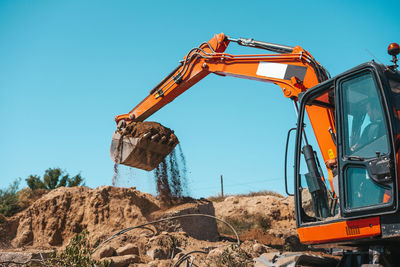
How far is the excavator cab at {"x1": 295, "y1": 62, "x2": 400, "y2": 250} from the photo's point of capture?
4098 millimetres

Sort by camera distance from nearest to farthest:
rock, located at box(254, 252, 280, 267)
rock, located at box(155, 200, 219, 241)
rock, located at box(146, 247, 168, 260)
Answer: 1. rock, located at box(254, 252, 280, 267)
2. rock, located at box(146, 247, 168, 260)
3. rock, located at box(155, 200, 219, 241)

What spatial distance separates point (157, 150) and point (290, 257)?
19.2 ft

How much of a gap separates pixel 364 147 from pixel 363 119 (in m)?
0.33

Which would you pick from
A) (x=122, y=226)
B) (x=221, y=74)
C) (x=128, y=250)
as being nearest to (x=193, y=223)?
(x=122, y=226)

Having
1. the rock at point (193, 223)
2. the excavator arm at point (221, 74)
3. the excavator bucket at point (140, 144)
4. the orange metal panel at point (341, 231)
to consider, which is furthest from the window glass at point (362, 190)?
the rock at point (193, 223)

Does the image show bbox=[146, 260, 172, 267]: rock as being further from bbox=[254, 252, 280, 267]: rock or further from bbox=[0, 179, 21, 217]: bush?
bbox=[0, 179, 21, 217]: bush

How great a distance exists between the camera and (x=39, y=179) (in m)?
23.2

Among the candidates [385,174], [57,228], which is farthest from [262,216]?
[385,174]

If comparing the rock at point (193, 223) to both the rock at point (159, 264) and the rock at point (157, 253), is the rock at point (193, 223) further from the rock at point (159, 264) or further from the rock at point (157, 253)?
the rock at point (159, 264)

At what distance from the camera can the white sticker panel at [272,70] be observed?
693cm

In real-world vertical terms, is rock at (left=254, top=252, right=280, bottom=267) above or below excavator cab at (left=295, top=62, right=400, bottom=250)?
below

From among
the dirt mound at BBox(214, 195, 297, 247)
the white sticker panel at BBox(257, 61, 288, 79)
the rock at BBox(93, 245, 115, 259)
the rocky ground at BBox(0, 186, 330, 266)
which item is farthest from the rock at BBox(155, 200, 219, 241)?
the white sticker panel at BBox(257, 61, 288, 79)

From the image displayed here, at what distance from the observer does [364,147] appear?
14.3 ft

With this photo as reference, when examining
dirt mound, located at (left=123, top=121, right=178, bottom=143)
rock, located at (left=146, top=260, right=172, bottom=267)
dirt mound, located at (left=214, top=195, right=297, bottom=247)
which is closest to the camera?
rock, located at (left=146, top=260, right=172, bottom=267)
